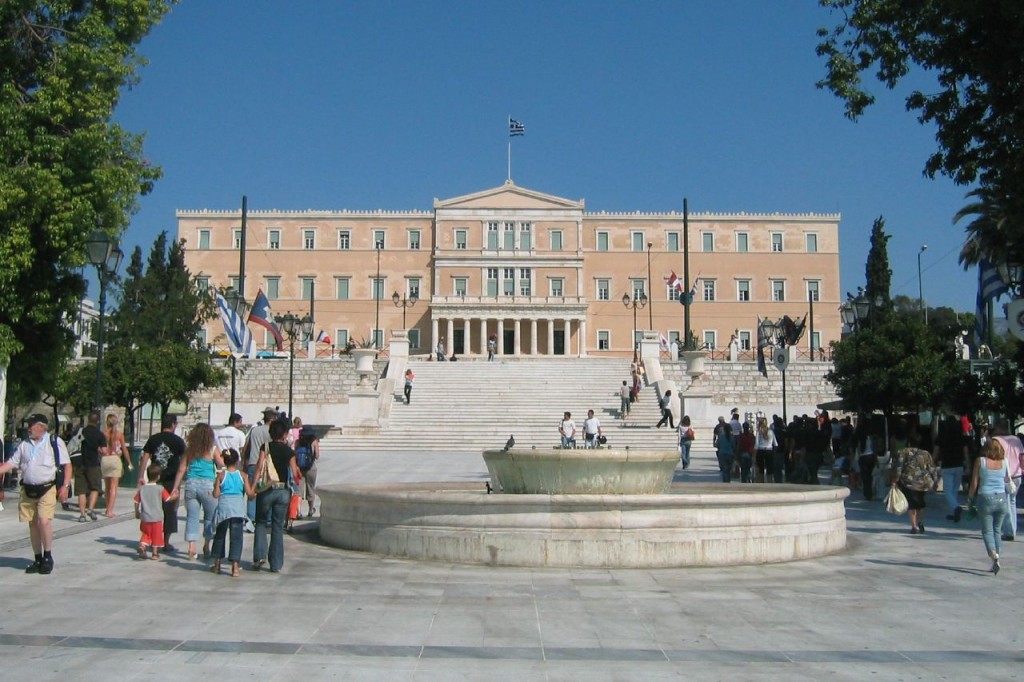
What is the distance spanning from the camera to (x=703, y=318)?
7194cm

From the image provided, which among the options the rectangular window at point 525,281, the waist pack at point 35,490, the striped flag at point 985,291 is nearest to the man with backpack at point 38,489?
the waist pack at point 35,490

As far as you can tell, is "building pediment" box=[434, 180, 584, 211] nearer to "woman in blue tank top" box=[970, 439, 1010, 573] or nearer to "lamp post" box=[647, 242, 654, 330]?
"lamp post" box=[647, 242, 654, 330]

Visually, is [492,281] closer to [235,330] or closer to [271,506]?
[235,330]

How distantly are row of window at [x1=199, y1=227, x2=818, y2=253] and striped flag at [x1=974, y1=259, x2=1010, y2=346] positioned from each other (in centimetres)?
4712

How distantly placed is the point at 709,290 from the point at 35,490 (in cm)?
6680

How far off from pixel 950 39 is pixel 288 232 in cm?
6432

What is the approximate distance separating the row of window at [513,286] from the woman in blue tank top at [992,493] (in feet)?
203

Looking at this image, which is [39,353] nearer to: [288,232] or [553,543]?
[553,543]

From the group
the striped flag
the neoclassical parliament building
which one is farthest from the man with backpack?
the neoclassical parliament building

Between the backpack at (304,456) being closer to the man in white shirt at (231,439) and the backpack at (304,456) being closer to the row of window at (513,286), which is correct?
the man in white shirt at (231,439)

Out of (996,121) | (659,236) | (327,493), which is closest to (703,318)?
(659,236)

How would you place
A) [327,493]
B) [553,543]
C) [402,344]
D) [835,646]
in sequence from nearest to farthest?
1. [835,646]
2. [553,543]
3. [327,493]
4. [402,344]

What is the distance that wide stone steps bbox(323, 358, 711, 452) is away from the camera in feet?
98.0

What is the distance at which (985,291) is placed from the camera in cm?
2217
